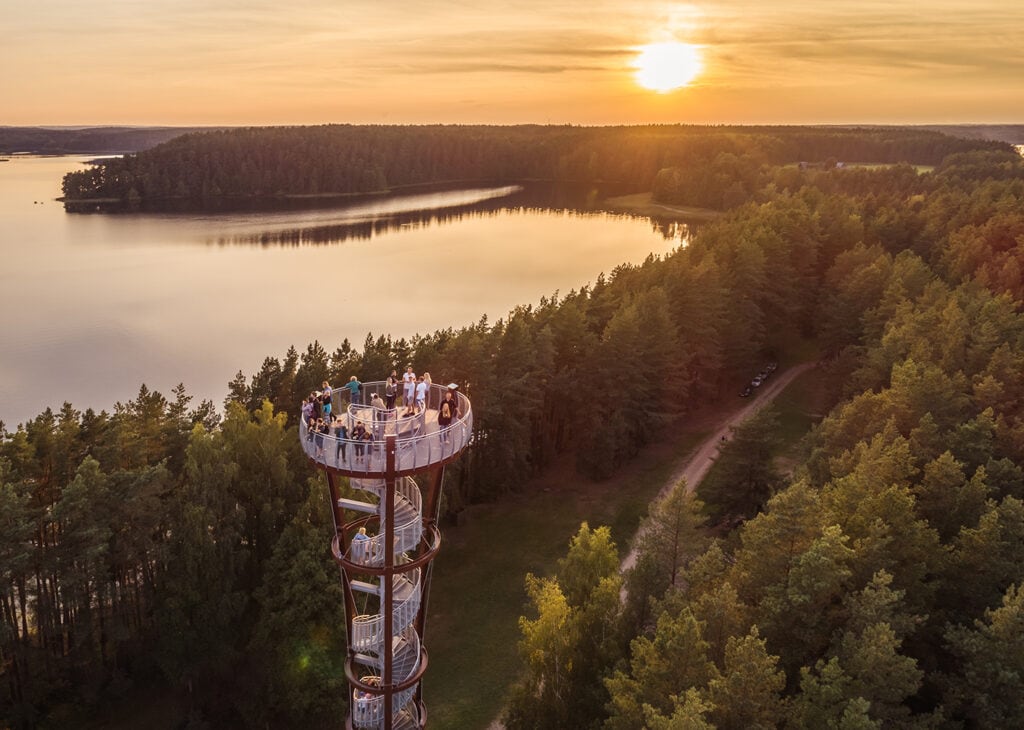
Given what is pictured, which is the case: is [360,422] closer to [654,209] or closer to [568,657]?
[568,657]

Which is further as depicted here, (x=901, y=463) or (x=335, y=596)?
(x=335, y=596)

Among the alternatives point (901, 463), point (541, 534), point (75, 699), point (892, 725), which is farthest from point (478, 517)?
point (892, 725)

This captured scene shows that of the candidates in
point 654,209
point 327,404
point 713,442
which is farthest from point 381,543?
point 654,209

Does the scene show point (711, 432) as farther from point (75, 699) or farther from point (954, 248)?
point (75, 699)

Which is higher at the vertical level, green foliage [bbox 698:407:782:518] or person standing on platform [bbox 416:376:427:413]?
person standing on platform [bbox 416:376:427:413]

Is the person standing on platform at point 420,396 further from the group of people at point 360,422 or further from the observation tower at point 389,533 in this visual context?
the observation tower at point 389,533

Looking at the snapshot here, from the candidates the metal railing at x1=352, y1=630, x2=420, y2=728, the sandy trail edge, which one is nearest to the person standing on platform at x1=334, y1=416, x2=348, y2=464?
the metal railing at x1=352, y1=630, x2=420, y2=728

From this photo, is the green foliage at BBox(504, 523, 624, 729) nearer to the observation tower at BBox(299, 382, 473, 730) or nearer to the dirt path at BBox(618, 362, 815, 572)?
the observation tower at BBox(299, 382, 473, 730)
